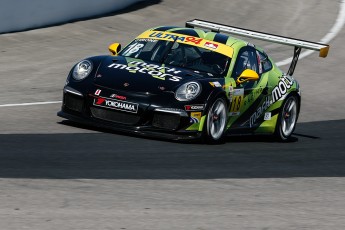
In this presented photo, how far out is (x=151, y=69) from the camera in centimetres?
1095

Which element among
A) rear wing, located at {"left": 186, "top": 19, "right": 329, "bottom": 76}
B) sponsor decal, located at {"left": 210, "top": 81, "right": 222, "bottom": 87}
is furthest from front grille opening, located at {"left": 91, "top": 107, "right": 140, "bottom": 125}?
rear wing, located at {"left": 186, "top": 19, "right": 329, "bottom": 76}

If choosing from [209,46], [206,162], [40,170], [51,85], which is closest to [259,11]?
[51,85]

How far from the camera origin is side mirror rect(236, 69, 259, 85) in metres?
11.1

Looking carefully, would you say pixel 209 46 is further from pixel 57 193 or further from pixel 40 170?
pixel 57 193

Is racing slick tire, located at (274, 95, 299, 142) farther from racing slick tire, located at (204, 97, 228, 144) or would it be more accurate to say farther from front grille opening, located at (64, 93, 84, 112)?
front grille opening, located at (64, 93, 84, 112)

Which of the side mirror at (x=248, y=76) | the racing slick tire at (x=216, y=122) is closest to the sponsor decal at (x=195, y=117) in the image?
the racing slick tire at (x=216, y=122)

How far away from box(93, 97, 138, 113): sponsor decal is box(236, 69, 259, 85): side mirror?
4.66ft

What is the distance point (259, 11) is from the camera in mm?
24188

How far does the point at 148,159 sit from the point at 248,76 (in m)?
2.21

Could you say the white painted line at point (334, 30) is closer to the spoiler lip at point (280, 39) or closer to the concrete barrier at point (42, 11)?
the concrete barrier at point (42, 11)

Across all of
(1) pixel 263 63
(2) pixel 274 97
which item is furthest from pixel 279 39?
(2) pixel 274 97

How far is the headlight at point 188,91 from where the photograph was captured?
34.6ft

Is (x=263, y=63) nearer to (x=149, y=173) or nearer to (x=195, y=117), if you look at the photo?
(x=195, y=117)

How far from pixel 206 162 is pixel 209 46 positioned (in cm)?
244
